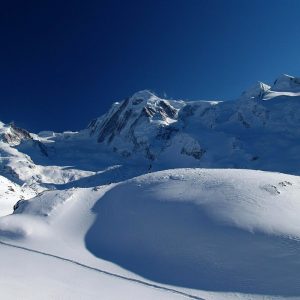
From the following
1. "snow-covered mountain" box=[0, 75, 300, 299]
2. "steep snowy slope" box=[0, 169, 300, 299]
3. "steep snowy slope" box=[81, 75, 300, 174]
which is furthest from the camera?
"steep snowy slope" box=[81, 75, 300, 174]

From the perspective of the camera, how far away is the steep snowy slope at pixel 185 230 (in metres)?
23.4

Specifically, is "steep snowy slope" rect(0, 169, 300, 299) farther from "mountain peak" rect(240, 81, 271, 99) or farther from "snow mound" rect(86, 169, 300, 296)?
"mountain peak" rect(240, 81, 271, 99)

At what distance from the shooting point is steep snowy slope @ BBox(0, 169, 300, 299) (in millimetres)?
23375

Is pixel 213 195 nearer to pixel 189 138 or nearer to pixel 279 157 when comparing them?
pixel 279 157

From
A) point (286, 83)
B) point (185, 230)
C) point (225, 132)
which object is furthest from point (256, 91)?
point (185, 230)

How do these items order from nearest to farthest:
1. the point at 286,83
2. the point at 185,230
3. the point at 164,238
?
the point at 164,238 → the point at 185,230 → the point at 286,83

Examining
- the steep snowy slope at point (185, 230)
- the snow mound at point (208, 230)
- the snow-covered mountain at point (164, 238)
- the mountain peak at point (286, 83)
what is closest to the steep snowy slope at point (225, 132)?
the mountain peak at point (286, 83)

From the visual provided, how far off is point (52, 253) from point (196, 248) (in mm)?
8986

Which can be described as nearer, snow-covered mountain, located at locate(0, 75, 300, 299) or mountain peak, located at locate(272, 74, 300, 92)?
snow-covered mountain, located at locate(0, 75, 300, 299)

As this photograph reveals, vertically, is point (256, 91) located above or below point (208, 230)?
above

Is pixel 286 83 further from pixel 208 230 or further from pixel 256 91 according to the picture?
pixel 208 230

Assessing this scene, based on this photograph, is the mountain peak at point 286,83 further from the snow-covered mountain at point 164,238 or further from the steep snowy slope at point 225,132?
the snow-covered mountain at point 164,238

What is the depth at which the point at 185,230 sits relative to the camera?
2847 centimetres

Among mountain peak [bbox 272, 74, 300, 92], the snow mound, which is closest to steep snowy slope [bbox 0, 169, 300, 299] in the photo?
the snow mound
